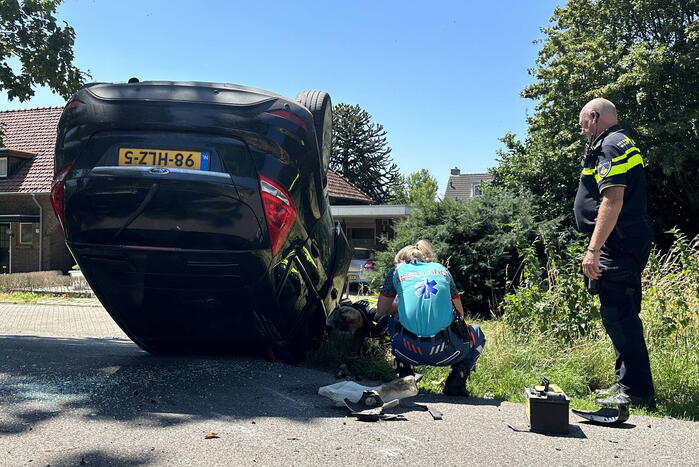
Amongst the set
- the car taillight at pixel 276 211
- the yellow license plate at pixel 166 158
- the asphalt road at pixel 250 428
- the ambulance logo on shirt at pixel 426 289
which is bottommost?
the asphalt road at pixel 250 428

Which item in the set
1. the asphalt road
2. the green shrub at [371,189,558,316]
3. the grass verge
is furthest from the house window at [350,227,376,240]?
the asphalt road

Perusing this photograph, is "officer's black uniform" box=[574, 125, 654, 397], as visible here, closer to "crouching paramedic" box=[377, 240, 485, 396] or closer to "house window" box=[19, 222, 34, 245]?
"crouching paramedic" box=[377, 240, 485, 396]

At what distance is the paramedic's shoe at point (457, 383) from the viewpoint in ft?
14.5

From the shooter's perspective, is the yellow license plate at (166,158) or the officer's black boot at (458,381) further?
the officer's black boot at (458,381)

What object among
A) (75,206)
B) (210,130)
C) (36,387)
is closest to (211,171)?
(210,130)

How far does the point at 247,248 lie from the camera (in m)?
4.12

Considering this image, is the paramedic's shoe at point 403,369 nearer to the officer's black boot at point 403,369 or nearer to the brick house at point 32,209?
the officer's black boot at point 403,369

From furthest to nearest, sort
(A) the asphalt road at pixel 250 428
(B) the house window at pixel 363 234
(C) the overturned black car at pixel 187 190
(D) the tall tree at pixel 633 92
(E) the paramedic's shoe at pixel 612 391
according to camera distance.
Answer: (B) the house window at pixel 363 234 < (D) the tall tree at pixel 633 92 < (E) the paramedic's shoe at pixel 612 391 < (C) the overturned black car at pixel 187 190 < (A) the asphalt road at pixel 250 428

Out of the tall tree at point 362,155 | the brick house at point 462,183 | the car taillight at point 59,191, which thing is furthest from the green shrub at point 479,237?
the brick house at point 462,183

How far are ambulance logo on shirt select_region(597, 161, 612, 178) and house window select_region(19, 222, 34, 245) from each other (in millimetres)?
26837

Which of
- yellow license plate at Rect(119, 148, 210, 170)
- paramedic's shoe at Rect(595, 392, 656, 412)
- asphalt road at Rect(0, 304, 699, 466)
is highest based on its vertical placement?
yellow license plate at Rect(119, 148, 210, 170)

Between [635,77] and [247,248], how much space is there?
649 inches

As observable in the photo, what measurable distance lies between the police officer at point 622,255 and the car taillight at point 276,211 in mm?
2060

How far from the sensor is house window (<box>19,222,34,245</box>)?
26.1 m
